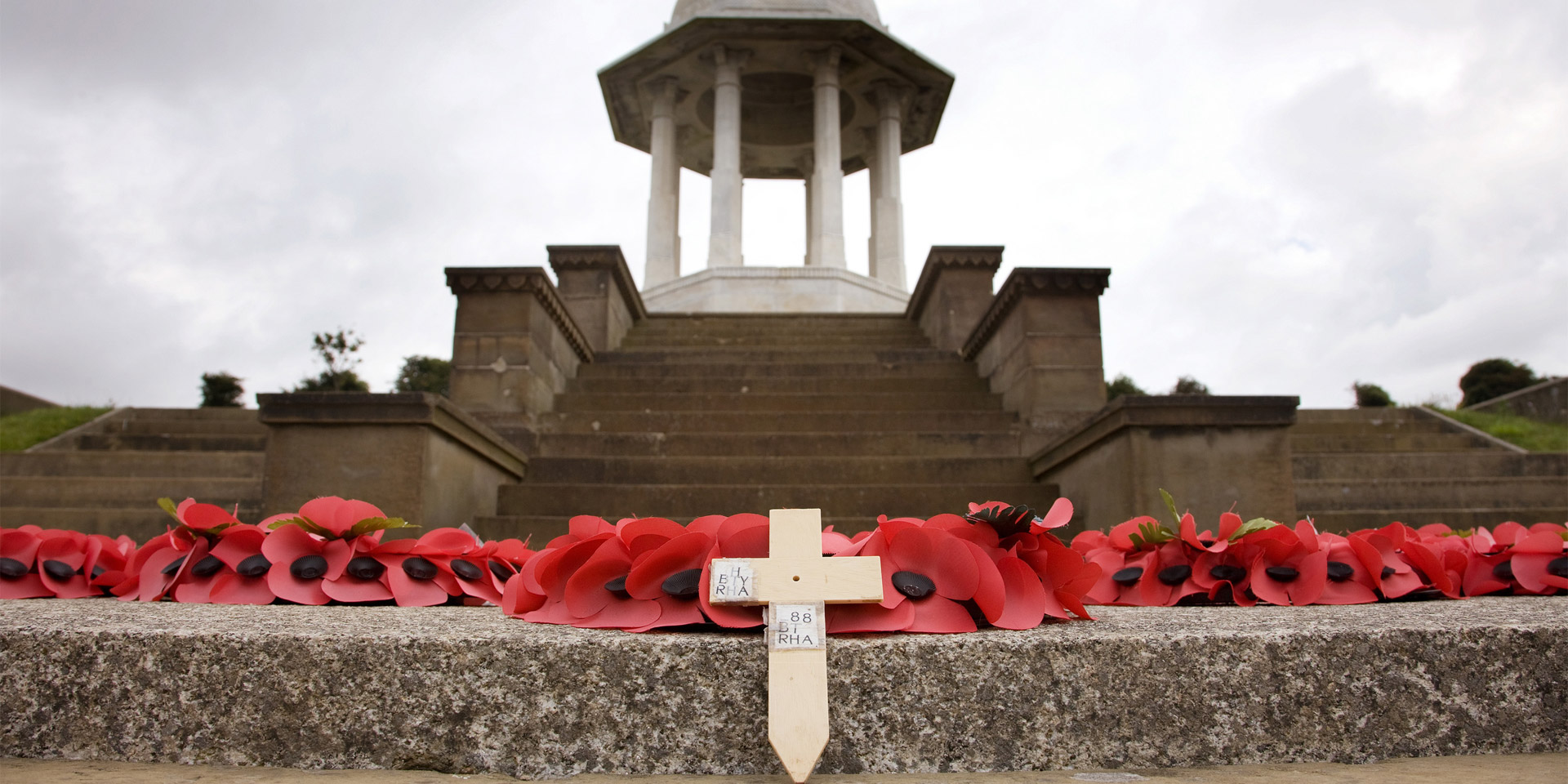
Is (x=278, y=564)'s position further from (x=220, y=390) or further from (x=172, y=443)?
(x=220, y=390)

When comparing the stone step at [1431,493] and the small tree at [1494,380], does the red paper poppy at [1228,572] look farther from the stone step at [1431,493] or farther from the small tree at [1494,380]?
the small tree at [1494,380]

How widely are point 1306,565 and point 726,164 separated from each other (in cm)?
1527

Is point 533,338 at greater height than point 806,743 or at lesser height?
greater

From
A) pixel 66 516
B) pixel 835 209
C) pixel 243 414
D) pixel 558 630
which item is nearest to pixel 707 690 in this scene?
pixel 558 630

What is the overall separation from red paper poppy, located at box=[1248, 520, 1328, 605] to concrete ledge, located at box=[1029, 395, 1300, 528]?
2001 mm

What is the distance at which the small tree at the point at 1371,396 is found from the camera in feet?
60.2

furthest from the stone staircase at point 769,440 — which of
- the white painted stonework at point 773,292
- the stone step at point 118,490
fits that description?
the white painted stonework at point 773,292

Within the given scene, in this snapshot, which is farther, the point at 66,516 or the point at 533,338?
the point at 533,338

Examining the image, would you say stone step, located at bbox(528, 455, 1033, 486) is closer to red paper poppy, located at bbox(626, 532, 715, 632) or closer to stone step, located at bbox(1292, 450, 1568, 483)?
stone step, located at bbox(1292, 450, 1568, 483)

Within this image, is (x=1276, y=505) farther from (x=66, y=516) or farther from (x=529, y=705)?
(x=66, y=516)

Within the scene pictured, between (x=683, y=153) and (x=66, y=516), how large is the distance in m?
17.4

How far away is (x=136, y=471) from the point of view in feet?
22.7

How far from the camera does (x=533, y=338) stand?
22.1ft

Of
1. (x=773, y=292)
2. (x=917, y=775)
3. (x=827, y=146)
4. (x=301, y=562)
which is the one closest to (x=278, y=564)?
(x=301, y=562)
